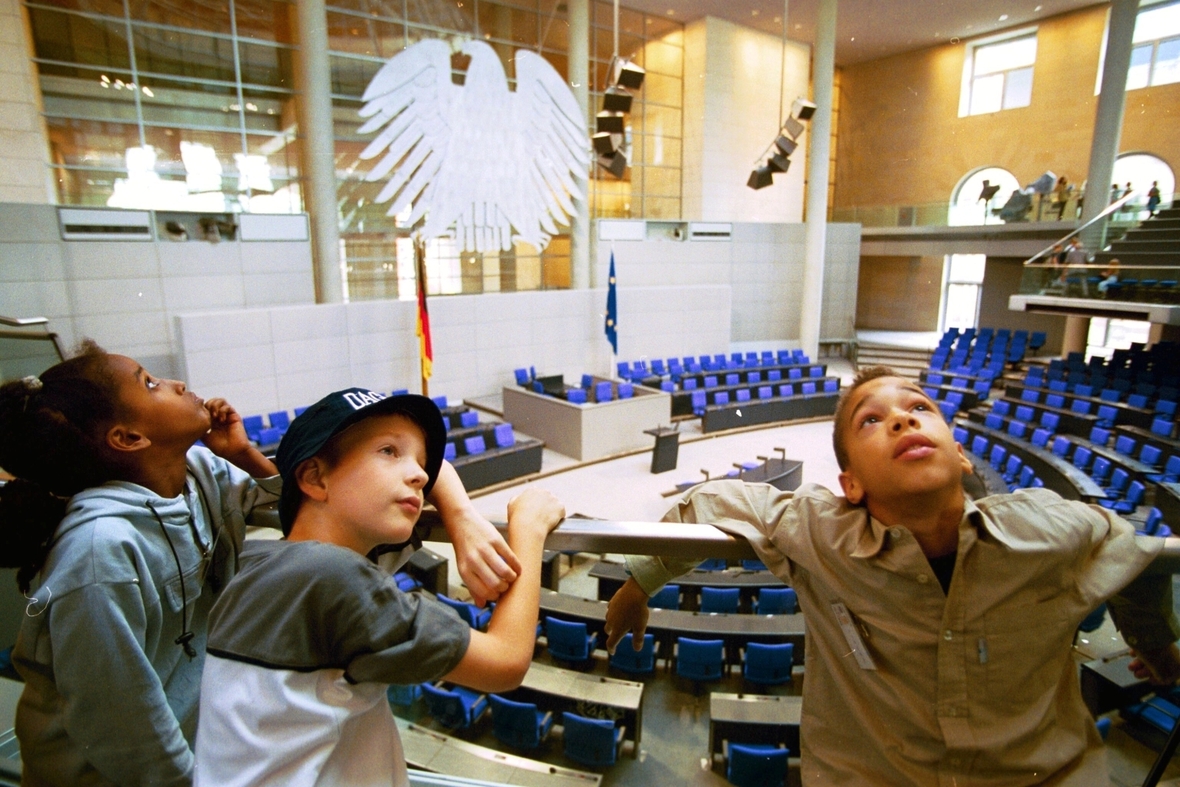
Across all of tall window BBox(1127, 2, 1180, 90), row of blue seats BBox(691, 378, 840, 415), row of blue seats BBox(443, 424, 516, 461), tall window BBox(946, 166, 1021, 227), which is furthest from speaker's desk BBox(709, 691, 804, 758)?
tall window BBox(1127, 2, 1180, 90)

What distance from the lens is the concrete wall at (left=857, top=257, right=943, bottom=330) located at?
79.3 feet

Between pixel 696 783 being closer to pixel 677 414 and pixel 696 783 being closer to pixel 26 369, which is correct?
pixel 26 369

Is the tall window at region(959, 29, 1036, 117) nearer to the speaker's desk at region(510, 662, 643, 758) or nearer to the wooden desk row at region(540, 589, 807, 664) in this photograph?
the wooden desk row at region(540, 589, 807, 664)

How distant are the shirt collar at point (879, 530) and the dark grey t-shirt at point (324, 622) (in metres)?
0.79

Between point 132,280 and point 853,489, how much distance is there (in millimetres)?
14069

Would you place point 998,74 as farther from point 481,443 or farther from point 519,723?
point 519,723

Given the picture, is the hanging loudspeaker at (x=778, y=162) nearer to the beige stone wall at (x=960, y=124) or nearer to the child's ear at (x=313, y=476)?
the beige stone wall at (x=960, y=124)

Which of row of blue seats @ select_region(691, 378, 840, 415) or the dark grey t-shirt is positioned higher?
the dark grey t-shirt

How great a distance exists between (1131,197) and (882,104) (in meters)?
9.78

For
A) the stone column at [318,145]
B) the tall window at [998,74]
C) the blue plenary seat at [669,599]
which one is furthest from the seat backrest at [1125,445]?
the tall window at [998,74]

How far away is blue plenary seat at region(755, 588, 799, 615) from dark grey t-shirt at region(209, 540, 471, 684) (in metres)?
6.04

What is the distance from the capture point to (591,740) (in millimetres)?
4430

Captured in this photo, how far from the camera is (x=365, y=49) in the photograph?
14.8 m

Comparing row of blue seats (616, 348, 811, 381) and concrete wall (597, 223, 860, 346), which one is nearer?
row of blue seats (616, 348, 811, 381)
